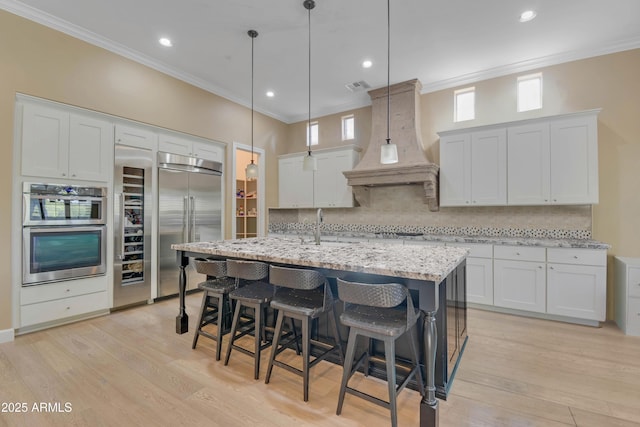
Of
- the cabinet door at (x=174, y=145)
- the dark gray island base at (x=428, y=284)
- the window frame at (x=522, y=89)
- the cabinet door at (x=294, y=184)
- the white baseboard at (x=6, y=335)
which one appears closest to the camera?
the dark gray island base at (x=428, y=284)

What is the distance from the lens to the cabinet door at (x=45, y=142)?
3039 mm

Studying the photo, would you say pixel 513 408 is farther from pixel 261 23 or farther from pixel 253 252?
pixel 261 23

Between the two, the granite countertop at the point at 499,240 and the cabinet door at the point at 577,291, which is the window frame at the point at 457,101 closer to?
the granite countertop at the point at 499,240

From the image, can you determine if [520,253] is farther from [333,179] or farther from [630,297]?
[333,179]

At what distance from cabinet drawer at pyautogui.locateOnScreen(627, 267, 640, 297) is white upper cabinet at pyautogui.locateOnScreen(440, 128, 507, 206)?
4.55 feet

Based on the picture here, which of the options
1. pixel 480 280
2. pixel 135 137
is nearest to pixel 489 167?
pixel 480 280

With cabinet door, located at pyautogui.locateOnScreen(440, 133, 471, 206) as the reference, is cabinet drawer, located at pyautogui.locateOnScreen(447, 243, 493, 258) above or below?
below

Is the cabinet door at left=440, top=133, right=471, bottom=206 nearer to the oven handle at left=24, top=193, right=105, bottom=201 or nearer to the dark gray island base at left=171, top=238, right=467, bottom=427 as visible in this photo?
the dark gray island base at left=171, top=238, right=467, bottom=427

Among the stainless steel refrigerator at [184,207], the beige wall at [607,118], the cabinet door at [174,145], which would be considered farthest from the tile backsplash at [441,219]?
the cabinet door at [174,145]

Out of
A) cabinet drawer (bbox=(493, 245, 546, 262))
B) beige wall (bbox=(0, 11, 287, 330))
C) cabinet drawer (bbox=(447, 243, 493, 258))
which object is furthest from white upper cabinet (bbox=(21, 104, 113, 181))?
cabinet drawer (bbox=(493, 245, 546, 262))

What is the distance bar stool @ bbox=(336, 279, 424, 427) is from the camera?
67.1 inches

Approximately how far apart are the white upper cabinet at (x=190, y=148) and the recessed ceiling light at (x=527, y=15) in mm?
4441

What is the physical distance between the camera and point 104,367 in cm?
242

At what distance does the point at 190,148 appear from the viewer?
4586 millimetres
